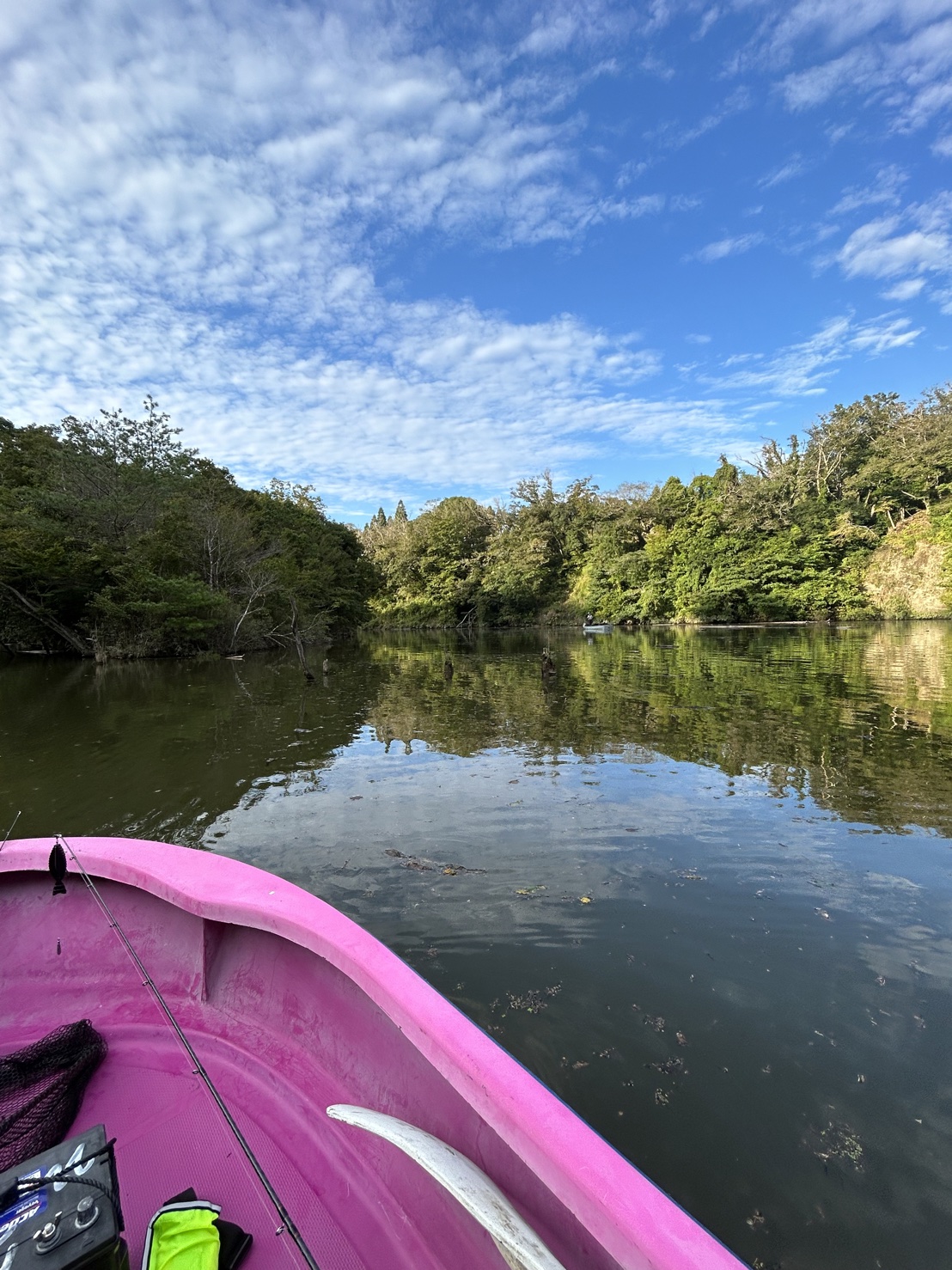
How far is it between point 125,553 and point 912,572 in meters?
37.8

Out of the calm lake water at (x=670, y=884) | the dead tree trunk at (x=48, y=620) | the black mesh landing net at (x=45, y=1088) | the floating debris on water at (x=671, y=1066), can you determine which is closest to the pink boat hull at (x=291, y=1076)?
the black mesh landing net at (x=45, y=1088)

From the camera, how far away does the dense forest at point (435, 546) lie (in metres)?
20.0

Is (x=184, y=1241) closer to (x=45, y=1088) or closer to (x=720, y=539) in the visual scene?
(x=45, y=1088)

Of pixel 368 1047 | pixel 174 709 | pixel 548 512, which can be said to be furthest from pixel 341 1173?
pixel 548 512

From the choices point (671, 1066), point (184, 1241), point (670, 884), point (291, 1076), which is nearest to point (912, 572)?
point (670, 884)

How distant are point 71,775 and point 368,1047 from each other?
6.62 m

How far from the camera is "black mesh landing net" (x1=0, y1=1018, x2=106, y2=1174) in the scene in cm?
169

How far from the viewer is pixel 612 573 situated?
4025 centimetres

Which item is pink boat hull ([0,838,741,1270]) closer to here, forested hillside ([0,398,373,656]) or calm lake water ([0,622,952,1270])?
calm lake water ([0,622,952,1270])

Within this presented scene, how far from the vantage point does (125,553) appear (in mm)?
19750

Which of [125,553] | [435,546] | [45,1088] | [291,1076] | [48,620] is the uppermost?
[435,546]

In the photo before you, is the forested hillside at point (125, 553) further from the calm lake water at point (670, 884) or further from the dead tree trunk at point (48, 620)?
the calm lake water at point (670, 884)

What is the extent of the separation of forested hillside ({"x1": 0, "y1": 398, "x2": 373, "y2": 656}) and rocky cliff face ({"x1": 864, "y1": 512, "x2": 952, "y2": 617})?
31.4 m

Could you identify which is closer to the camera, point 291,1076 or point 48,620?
point 291,1076
